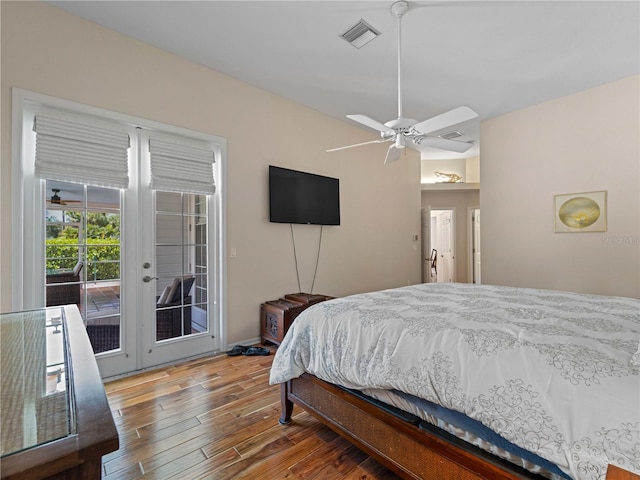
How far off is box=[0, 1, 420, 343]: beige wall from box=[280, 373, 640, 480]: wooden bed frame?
1959 millimetres

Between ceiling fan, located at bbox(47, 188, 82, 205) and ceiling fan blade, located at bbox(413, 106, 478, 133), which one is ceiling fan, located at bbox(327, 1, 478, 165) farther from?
ceiling fan, located at bbox(47, 188, 82, 205)

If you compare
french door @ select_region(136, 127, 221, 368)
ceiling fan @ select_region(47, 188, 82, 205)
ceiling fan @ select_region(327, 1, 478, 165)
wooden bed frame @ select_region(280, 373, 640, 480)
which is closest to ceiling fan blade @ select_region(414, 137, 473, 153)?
ceiling fan @ select_region(327, 1, 478, 165)

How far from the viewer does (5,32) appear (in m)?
→ 2.28

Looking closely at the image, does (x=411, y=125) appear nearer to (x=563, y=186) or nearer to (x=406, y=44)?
(x=406, y=44)

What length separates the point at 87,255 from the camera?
2.70 m

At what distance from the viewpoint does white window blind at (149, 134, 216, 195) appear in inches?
119

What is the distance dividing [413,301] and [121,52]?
10.7ft

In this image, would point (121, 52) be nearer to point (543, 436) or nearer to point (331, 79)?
point (331, 79)

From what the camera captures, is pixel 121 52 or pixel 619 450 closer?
pixel 619 450

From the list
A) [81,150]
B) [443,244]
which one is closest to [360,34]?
[81,150]

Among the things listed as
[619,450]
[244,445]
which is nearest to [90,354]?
[244,445]

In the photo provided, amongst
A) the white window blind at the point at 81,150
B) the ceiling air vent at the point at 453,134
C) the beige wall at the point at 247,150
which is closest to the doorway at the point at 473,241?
the beige wall at the point at 247,150

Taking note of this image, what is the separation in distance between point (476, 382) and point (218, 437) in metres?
1.57

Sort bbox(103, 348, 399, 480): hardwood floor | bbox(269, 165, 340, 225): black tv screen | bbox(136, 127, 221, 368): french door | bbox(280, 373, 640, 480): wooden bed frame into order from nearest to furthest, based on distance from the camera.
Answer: bbox(280, 373, 640, 480): wooden bed frame → bbox(103, 348, 399, 480): hardwood floor → bbox(136, 127, 221, 368): french door → bbox(269, 165, 340, 225): black tv screen
